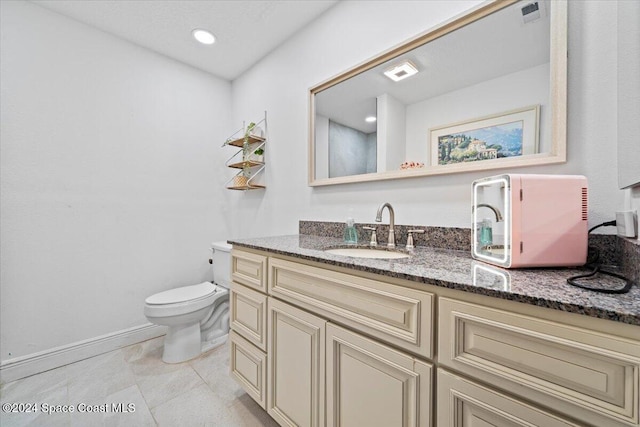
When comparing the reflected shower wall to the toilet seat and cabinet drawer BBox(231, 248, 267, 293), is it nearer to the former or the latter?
cabinet drawer BBox(231, 248, 267, 293)

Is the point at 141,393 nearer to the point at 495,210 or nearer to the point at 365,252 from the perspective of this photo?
the point at 365,252

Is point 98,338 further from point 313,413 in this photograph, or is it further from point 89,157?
point 313,413

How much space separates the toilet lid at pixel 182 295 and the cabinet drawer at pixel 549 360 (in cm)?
173

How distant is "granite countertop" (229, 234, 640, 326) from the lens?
1.50 feet

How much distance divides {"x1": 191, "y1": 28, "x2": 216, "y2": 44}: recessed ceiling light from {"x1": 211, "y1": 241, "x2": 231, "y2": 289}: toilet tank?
165 cm

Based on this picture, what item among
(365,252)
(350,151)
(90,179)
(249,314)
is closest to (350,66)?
(350,151)

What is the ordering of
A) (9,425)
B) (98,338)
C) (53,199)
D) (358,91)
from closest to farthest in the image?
(9,425) → (358,91) → (53,199) → (98,338)

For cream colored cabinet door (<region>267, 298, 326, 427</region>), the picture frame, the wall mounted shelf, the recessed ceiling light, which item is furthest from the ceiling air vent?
the recessed ceiling light

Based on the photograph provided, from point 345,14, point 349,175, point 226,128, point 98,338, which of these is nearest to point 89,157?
point 226,128

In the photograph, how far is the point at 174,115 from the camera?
2.25 meters

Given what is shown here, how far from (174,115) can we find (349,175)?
1762 mm

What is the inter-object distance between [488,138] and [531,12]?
0.47 meters

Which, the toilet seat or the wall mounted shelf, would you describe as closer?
the toilet seat

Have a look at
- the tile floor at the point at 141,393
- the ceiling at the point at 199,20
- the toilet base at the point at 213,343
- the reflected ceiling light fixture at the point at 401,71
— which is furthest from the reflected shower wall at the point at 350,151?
the toilet base at the point at 213,343
